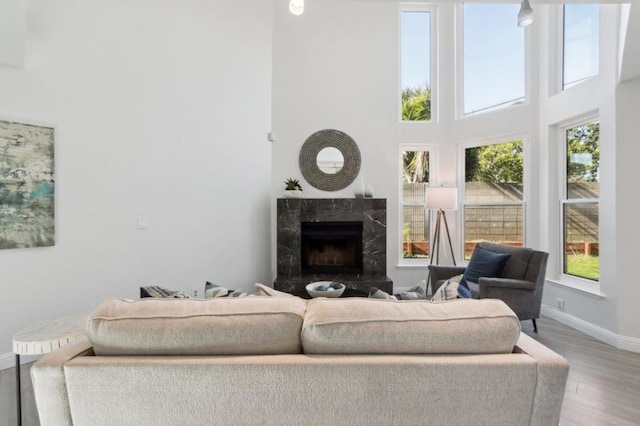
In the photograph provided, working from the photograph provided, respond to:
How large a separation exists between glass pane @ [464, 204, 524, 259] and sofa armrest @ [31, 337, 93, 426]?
494 centimetres

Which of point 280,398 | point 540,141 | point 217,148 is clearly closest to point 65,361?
point 280,398

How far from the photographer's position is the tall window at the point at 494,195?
4695 mm

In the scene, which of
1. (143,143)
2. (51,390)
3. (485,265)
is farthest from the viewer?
(485,265)

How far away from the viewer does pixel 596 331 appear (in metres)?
3.39

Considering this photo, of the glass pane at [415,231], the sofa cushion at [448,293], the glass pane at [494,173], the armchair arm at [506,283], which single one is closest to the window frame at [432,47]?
the glass pane at [494,173]

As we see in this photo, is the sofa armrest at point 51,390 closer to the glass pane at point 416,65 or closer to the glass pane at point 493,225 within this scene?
the glass pane at point 493,225

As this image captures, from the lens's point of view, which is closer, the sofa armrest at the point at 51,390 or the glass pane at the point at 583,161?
the sofa armrest at the point at 51,390

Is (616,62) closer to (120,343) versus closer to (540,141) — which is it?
(540,141)

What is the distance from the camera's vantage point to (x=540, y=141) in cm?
433

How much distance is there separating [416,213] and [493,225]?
1.06m

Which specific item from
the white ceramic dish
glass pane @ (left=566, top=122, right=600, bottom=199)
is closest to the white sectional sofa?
the white ceramic dish

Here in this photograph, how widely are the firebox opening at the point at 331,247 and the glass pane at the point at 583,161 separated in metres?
2.56

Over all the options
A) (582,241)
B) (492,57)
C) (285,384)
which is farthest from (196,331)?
(492,57)

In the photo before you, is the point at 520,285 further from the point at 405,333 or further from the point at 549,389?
the point at 405,333
